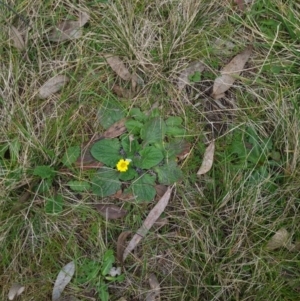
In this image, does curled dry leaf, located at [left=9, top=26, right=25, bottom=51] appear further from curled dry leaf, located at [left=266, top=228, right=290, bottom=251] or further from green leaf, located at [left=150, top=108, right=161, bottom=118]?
curled dry leaf, located at [left=266, top=228, right=290, bottom=251]

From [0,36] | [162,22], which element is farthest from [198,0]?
[0,36]

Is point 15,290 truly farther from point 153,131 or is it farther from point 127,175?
point 153,131

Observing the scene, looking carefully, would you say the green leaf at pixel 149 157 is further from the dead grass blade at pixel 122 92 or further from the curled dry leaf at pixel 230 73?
the curled dry leaf at pixel 230 73

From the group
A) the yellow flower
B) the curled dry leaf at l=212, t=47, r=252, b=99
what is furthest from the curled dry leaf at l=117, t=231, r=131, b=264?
the curled dry leaf at l=212, t=47, r=252, b=99

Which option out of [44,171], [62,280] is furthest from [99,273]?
[44,171]

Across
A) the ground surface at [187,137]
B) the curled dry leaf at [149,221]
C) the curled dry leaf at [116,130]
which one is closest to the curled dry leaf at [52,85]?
the ground surface at [187,137]

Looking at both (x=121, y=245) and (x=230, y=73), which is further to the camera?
(x=230, y=73)
